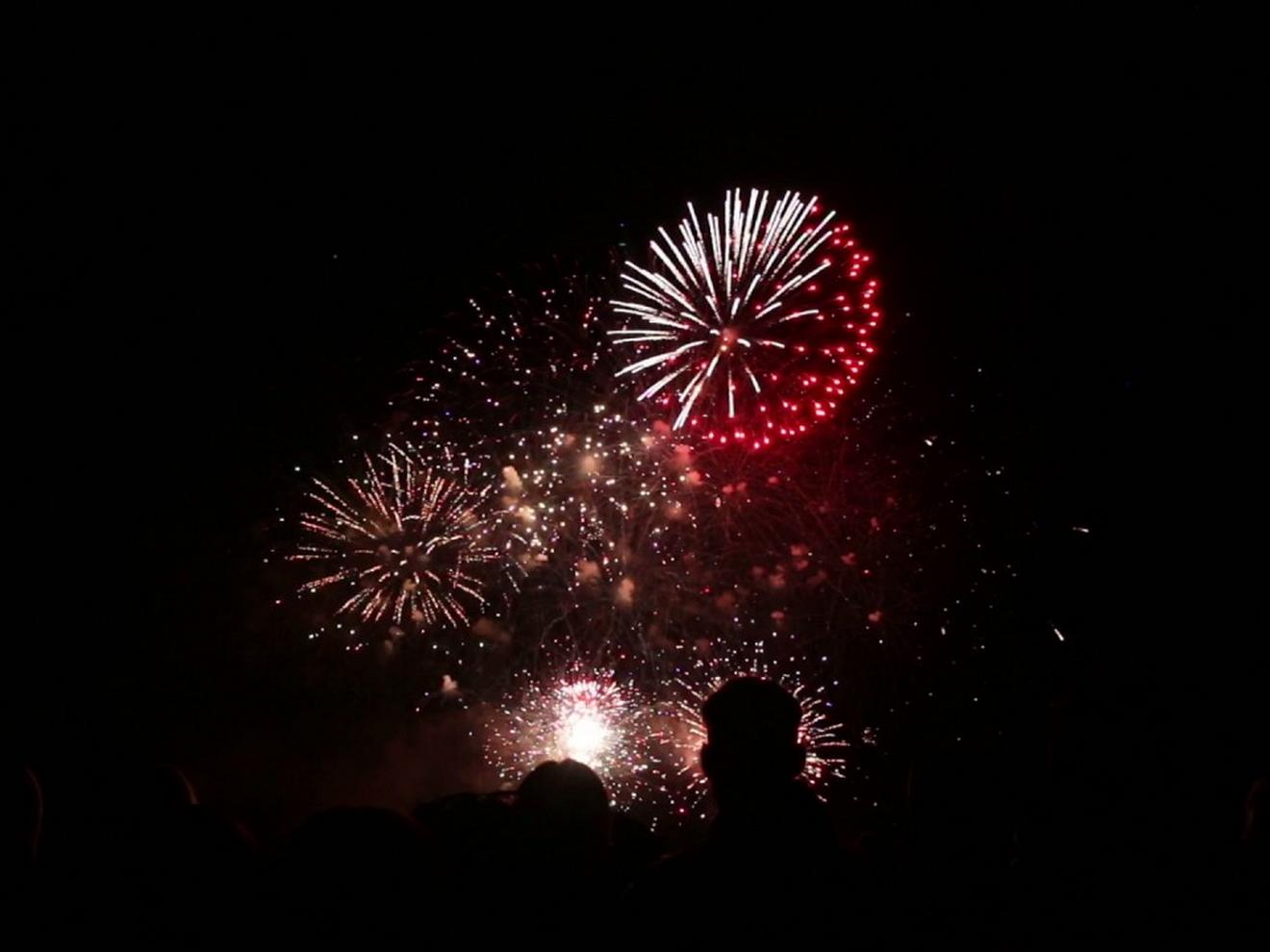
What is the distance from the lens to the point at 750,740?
241 centimetres

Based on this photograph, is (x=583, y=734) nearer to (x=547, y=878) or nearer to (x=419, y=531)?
(x=419, y=531)

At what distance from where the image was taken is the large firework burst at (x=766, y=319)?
961 centimetres

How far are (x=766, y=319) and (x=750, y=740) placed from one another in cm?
760

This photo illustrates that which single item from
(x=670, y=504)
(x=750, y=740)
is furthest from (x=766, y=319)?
(x=750, y=740)

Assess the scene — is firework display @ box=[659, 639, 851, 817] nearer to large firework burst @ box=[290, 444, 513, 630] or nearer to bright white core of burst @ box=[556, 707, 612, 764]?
bright white core of burst @ box=[556, 707, 612, 764]

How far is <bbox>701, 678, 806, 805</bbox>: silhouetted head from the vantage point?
7.83 ft

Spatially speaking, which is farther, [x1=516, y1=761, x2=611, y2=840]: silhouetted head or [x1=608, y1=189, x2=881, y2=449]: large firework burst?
[x1=608, y1=189, x2=881, y2=449]: large firework burst

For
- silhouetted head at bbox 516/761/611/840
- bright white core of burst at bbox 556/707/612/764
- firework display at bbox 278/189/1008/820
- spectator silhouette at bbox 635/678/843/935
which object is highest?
firework display at bbox 278/189/1008/820

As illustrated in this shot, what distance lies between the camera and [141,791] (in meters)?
→ 2.50

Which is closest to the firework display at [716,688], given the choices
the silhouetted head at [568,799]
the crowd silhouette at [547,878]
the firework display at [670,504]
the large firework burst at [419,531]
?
the firework display at [670,504]

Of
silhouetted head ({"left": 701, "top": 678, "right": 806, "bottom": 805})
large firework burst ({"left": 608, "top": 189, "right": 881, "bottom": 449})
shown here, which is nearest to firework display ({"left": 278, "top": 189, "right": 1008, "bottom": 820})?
large firework burst ({"left": 608, "top": 189, "right": 881, "bottom": 449})

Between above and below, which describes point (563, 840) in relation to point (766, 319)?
below

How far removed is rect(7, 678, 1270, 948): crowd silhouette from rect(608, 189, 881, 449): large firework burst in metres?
7.21

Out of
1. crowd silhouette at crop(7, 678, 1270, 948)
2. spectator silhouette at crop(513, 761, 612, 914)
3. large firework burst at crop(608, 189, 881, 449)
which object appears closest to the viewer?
crowd silhouette at crop(7, 678, 1270, 948)
